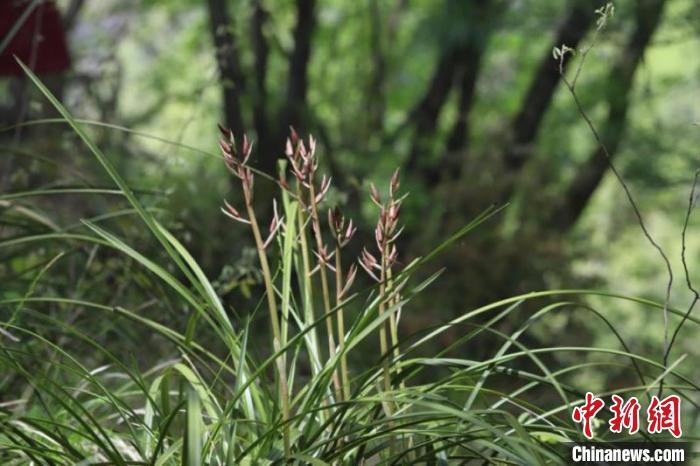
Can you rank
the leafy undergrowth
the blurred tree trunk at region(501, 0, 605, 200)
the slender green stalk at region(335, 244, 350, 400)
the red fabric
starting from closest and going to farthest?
the leafy undergrowth
the slender green stalk at region(335, 244, 350, 400)
the red fabric
the blurred tree trunk at region(501, 0, 605, 200)

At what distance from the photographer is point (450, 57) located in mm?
6930

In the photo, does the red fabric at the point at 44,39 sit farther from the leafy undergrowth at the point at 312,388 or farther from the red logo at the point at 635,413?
the red logo at the point at 635,413

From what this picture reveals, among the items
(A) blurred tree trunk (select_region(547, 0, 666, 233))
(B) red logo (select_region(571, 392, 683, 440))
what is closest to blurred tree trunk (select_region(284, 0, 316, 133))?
(A) blurred tree trunk (select_region(547, 0, 666, 233))

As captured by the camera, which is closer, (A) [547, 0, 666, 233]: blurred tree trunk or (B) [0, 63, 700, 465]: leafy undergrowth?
(B) [0, 63, 700, 465]: leafy undergrowth

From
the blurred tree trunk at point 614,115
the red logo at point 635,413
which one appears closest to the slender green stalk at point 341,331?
the red logo at point 635,413

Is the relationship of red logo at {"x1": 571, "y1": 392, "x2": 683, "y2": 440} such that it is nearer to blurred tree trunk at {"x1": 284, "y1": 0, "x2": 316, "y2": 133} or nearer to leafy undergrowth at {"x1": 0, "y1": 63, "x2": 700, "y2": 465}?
leafy undergrowth at {"x1": 0, "y1": 63, "x2": 700, "y2": 465}

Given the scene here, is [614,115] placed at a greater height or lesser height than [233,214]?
greater

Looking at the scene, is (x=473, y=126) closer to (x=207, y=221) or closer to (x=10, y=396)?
(x=207, y=221)

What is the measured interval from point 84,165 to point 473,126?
365 cm

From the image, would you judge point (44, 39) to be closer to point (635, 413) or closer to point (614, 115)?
point (635, 413)

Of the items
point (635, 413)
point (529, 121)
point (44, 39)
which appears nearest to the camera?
point (635, 413)

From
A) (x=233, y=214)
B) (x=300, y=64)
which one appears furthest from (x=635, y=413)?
(x=300, y=64)

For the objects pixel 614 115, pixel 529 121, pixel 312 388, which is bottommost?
pixel 312 388

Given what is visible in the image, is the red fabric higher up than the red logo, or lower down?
higher up
